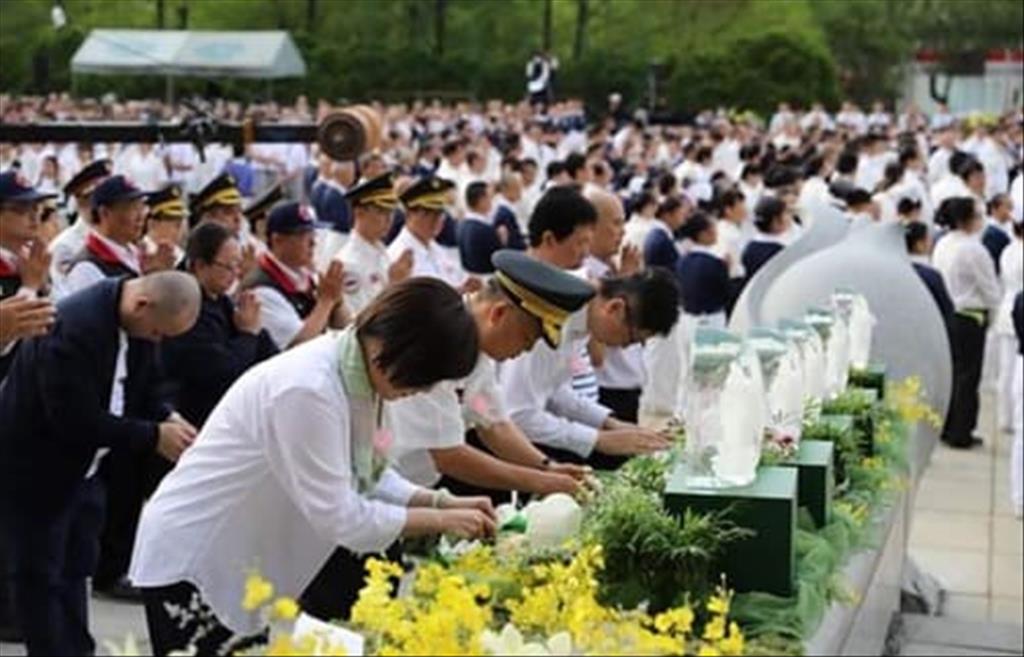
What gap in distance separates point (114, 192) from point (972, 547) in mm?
4713

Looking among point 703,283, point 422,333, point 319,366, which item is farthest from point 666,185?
point 422,333

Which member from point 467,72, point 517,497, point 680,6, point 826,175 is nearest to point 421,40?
point 467,72

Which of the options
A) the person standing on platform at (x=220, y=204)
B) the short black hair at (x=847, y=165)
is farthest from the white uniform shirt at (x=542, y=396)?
the short black hair at (x=847, y=165)

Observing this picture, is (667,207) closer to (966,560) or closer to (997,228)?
(997,228)

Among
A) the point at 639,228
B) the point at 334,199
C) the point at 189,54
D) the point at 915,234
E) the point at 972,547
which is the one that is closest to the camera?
the point at 972,547

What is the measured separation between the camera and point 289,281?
7457 millimetres

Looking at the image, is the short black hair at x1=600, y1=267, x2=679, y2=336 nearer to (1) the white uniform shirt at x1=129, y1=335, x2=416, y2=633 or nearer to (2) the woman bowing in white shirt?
(2) the woman bowing in white shirt

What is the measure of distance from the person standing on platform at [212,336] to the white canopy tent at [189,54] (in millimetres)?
26635

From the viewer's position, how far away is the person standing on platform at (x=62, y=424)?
5.38 meters

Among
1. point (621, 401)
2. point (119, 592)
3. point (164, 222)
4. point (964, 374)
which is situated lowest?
point (119, 592)

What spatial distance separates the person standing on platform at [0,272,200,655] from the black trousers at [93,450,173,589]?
141 centimetres

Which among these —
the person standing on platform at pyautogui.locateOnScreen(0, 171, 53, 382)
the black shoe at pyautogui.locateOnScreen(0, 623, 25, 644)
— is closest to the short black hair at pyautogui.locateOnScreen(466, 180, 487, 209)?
the person standing on platform at pyautogui.locateOnScreen(0, 171, 53, 382)

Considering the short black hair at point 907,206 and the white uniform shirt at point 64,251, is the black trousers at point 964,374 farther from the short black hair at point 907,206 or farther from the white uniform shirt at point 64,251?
the white uniform shirt at point 64,251

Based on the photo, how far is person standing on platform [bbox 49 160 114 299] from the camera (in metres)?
7.56
